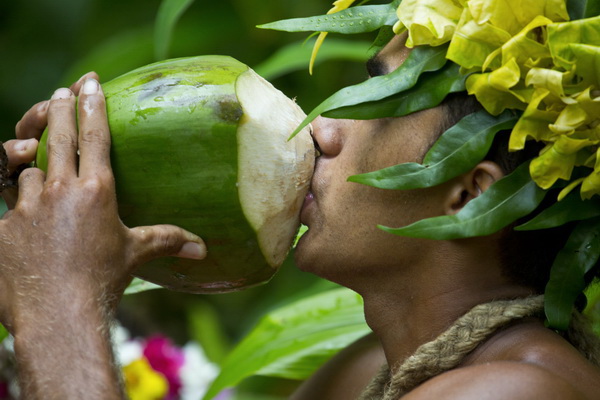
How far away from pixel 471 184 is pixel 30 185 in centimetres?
90

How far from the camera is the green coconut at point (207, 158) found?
1802mm

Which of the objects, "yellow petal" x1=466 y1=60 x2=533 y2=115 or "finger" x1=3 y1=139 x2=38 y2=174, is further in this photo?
"finger" x1=3 y1=139 x2=38 y2=174

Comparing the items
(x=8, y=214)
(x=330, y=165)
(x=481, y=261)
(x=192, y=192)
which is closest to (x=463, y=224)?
(x=481, y=261)

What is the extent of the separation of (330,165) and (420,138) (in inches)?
8.8

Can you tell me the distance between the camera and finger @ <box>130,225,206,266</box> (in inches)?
70.5

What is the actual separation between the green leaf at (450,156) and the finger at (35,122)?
2.24 feet

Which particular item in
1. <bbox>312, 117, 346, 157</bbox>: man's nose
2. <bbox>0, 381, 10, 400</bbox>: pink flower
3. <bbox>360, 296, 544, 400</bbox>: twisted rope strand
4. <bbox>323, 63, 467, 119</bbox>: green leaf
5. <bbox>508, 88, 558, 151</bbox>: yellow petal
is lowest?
<bbox>0, 381, 10, 400</bbox>: pink flower

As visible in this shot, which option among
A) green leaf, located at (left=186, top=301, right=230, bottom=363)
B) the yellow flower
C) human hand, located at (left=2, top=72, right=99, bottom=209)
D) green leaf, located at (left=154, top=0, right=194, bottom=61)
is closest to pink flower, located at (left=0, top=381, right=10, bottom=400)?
the yellow flower

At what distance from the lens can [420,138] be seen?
73.9 inches

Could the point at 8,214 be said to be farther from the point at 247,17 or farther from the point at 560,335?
the point at 247,17

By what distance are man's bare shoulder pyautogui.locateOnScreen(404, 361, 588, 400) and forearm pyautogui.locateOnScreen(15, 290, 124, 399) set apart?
59cm

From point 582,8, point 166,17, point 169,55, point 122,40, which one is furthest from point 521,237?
point 169,55

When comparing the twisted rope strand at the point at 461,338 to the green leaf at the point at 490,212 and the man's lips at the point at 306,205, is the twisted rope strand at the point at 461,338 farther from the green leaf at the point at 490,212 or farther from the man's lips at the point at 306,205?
the man's lips at the point at 306,205

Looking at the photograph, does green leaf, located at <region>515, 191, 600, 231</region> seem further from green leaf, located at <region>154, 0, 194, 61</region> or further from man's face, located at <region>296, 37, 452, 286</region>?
green leaf, located at <region>154, 0, 194, 61</region>
